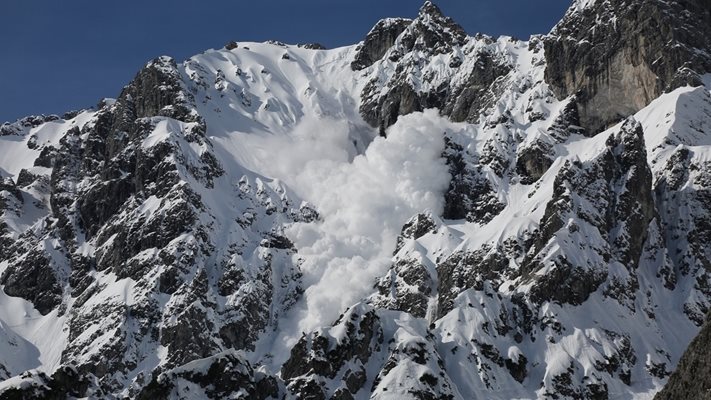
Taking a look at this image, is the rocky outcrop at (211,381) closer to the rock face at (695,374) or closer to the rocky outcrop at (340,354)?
the rocky outcrop at (340,354)

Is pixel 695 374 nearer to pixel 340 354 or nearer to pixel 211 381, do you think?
pixel 211 381

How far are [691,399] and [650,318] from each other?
12531 cm

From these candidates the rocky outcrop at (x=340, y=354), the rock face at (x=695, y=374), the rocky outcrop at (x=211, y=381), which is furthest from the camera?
Answer: the rocky outcrop at (x=340, y=354)

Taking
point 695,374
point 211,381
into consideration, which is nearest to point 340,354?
point 211,381

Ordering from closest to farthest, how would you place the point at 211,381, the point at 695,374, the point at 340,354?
the point at 695,374
the point at 211,381
the point at 340,354

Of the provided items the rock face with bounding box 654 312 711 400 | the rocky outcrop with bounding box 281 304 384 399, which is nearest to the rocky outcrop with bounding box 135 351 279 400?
the rocky outcrop with bounding box 281 304 384 399

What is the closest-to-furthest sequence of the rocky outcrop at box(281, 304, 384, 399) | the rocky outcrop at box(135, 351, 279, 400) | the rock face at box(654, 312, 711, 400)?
1. the rock face at box(654, 312, 711, 400)
2. the rocky outcrop at box(135, 351, 279, 400)
3. the rocky outcrop at box(281, 304, 384, 399)

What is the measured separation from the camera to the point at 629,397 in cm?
17950

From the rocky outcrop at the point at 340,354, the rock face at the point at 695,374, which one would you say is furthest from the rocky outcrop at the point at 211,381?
the rock face at the point at 695,374

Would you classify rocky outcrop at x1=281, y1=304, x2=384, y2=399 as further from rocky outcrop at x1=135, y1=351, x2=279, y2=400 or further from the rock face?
the rock face

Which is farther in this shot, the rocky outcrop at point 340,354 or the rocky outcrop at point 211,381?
the rocky outcrop at point 340,354

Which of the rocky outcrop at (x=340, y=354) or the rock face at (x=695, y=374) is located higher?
the rocky outcrop at (x=340, y=354)

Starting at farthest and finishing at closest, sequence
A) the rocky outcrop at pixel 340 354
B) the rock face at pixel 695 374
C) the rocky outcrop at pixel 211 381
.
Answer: the rocky outcrop at pixel 340 354, the rocky outcrop at pixel 211 381, the rock face at pixel 695 374

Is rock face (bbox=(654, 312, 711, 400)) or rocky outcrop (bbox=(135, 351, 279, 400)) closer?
rock face (bbox=(654, 312, 711, 400))
